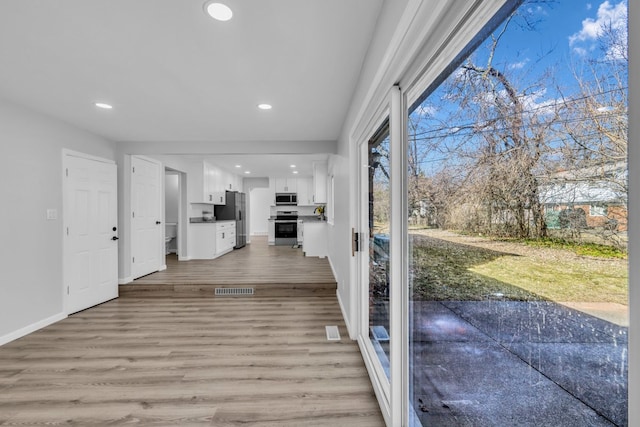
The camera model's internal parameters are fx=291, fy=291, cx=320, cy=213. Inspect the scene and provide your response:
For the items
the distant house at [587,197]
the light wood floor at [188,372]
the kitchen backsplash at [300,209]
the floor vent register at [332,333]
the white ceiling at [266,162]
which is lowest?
the light wood floor at [188,372]

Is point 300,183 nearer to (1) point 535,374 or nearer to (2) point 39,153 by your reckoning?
(2) point 39,153

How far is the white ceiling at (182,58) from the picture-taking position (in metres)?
1.55

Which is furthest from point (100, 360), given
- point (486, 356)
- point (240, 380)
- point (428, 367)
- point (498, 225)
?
point (498, 225)

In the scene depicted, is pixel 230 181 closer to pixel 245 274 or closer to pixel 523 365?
pixel 245 274

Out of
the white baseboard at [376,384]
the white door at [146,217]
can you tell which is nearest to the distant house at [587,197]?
the white baseboard at [376,384]

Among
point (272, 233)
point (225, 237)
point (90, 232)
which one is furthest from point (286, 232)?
point (90, 232)

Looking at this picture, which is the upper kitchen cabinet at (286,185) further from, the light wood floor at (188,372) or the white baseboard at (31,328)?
the white baseboard at (31,328)

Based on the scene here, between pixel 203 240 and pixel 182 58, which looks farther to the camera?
pixel 203 240

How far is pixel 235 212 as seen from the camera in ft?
26.0

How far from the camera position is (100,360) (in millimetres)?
2455

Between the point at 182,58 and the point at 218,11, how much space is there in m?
0.64

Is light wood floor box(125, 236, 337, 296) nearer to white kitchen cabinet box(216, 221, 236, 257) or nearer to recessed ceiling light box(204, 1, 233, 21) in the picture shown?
white kitchen cabinet box(216, 221, 236, 257)

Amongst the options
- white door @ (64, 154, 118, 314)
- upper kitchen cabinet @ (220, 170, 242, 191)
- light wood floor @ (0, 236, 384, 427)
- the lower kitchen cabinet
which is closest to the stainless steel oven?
upper kitchen cabinet @ (220, 170, 242, 191)

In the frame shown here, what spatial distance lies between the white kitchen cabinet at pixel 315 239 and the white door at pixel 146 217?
9.75 feet
